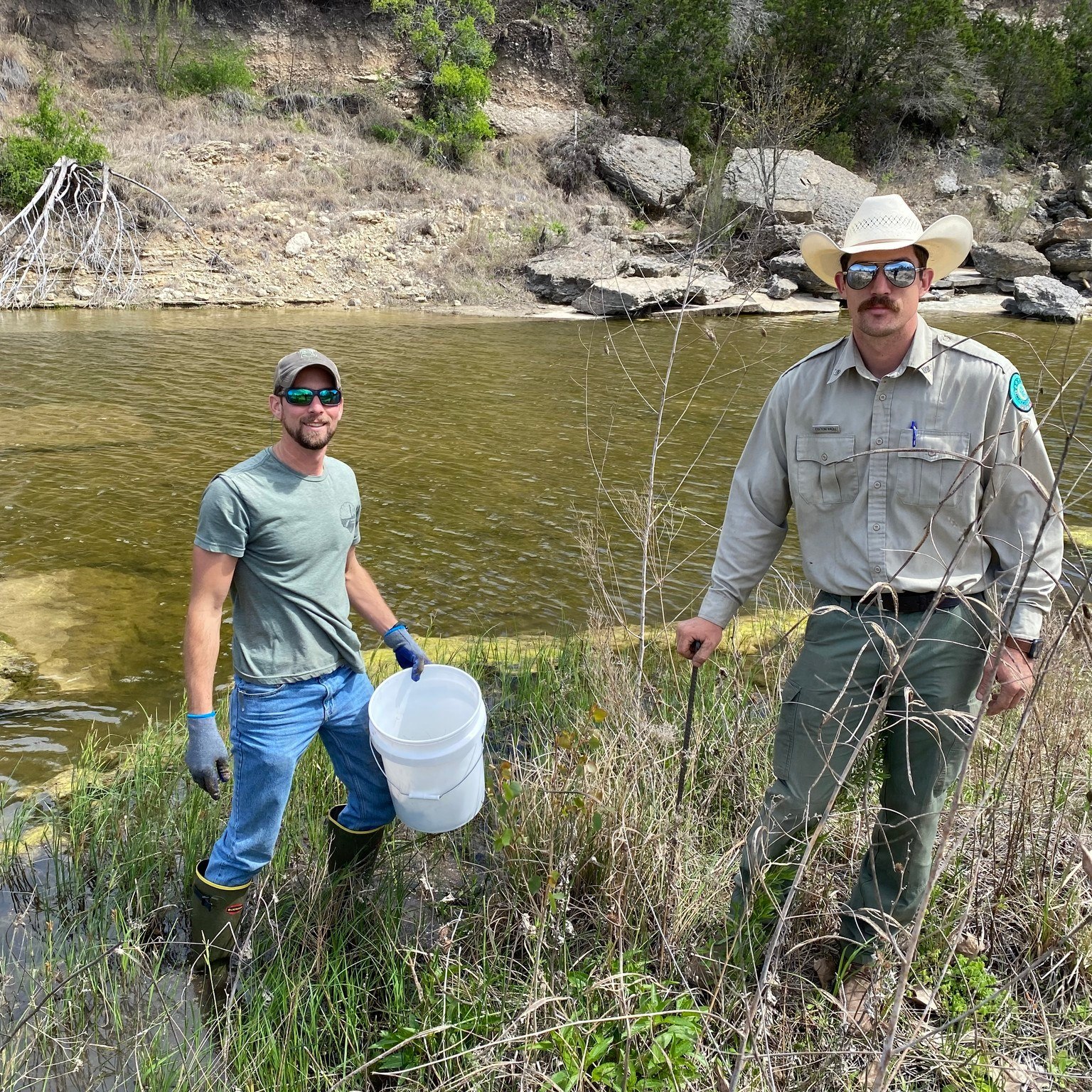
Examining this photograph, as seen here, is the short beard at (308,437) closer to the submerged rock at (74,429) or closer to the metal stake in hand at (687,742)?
the metal stake in hand at (687,742)

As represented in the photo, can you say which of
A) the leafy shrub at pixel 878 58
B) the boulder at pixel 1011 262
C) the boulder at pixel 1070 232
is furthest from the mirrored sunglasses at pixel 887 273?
the leafy shrub at pixel 878 58

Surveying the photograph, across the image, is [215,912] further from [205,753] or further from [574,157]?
[574,157]

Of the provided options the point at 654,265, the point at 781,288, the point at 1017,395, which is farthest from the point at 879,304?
the point at 781,288

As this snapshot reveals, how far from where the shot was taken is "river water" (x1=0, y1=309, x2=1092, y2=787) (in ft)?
17.3

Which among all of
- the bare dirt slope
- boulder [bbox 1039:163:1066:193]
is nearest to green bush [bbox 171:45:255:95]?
the bare dirt slope

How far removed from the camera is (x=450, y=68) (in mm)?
28094

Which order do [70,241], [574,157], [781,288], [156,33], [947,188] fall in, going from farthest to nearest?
[947,188], [156,33], [574,157], [781,288], [70,241]

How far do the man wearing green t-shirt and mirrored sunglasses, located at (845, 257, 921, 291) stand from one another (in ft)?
4.96

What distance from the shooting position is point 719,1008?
241 cm

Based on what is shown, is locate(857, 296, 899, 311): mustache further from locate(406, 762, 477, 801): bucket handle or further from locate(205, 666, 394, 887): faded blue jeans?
locate(205, 666, 394, 887): faded blue jeans

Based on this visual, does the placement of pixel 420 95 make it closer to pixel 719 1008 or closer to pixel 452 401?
pixel 452 401

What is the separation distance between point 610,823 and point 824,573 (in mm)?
971

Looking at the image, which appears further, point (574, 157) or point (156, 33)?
point (156, 33)

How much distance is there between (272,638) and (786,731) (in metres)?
1.53
